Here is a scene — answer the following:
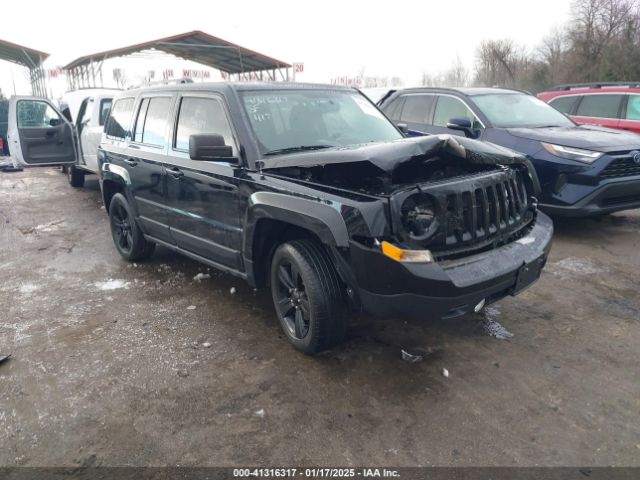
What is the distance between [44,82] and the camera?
24.8 m

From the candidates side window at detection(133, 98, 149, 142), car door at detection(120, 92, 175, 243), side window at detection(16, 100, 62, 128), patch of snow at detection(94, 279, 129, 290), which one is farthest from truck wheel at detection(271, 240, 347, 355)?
side window at detection(16, 100, 62, 128)

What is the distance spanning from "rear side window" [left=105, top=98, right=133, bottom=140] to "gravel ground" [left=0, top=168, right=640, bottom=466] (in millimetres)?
1622

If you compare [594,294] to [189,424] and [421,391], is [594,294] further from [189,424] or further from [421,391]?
[189,424]

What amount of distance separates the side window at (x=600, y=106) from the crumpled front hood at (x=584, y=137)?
2632mm

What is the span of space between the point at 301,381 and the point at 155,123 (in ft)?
9.54

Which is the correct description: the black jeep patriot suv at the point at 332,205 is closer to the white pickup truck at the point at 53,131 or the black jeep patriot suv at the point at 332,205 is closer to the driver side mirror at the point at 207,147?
the driver side mirror at the point at 207,147

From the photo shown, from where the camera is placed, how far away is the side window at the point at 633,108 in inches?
330

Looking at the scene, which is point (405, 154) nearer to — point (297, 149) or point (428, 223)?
point (428, 223)

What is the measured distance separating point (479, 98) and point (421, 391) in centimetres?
512

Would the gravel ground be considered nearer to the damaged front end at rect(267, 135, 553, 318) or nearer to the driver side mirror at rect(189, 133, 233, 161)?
the damaged front end at rect(267, 135, 553, 318)

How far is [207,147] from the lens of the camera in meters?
3.38

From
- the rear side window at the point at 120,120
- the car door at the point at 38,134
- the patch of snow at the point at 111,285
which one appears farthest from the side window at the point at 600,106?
the car door at the point at 38,134

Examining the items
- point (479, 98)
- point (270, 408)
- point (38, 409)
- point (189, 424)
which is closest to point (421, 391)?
point (270, 408)

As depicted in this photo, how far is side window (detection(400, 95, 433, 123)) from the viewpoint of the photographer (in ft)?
24.4
